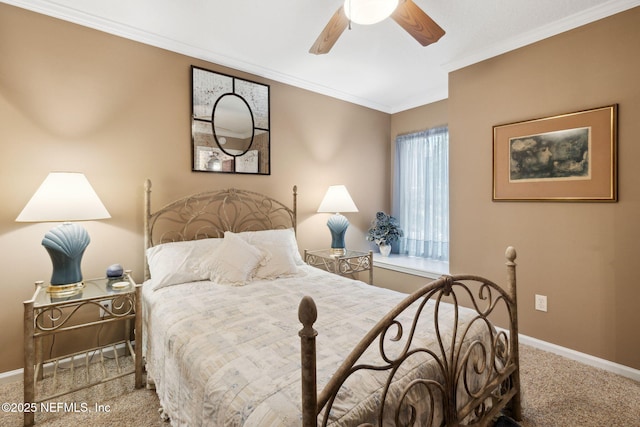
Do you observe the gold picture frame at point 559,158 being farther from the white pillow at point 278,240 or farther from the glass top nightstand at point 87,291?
the glass top nightstand at point 87,291

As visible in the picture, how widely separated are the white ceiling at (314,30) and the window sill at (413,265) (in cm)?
218

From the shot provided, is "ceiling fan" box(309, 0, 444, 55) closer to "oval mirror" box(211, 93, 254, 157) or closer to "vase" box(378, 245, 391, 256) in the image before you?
"oval mirror" box(211, 93, 254, 157)

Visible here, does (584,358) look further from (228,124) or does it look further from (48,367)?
(48,367)

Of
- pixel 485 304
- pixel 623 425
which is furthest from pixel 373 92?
pixel 623 425

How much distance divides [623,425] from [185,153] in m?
3.62

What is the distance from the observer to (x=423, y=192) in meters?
4.15

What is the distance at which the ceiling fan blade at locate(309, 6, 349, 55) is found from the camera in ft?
5.90

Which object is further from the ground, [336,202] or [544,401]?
[336,202]

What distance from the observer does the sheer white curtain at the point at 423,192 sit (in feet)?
12.9

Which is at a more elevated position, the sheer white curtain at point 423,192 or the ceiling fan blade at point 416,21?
the ceiling fan blade at point 416,21

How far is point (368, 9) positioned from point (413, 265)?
2.83 m

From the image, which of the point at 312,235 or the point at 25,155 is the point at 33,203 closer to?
the point at 25,155

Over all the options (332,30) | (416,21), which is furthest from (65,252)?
Result: (416,21)

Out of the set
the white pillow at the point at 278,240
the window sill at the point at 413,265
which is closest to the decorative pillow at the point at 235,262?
the white pillow at the point at 278,240
